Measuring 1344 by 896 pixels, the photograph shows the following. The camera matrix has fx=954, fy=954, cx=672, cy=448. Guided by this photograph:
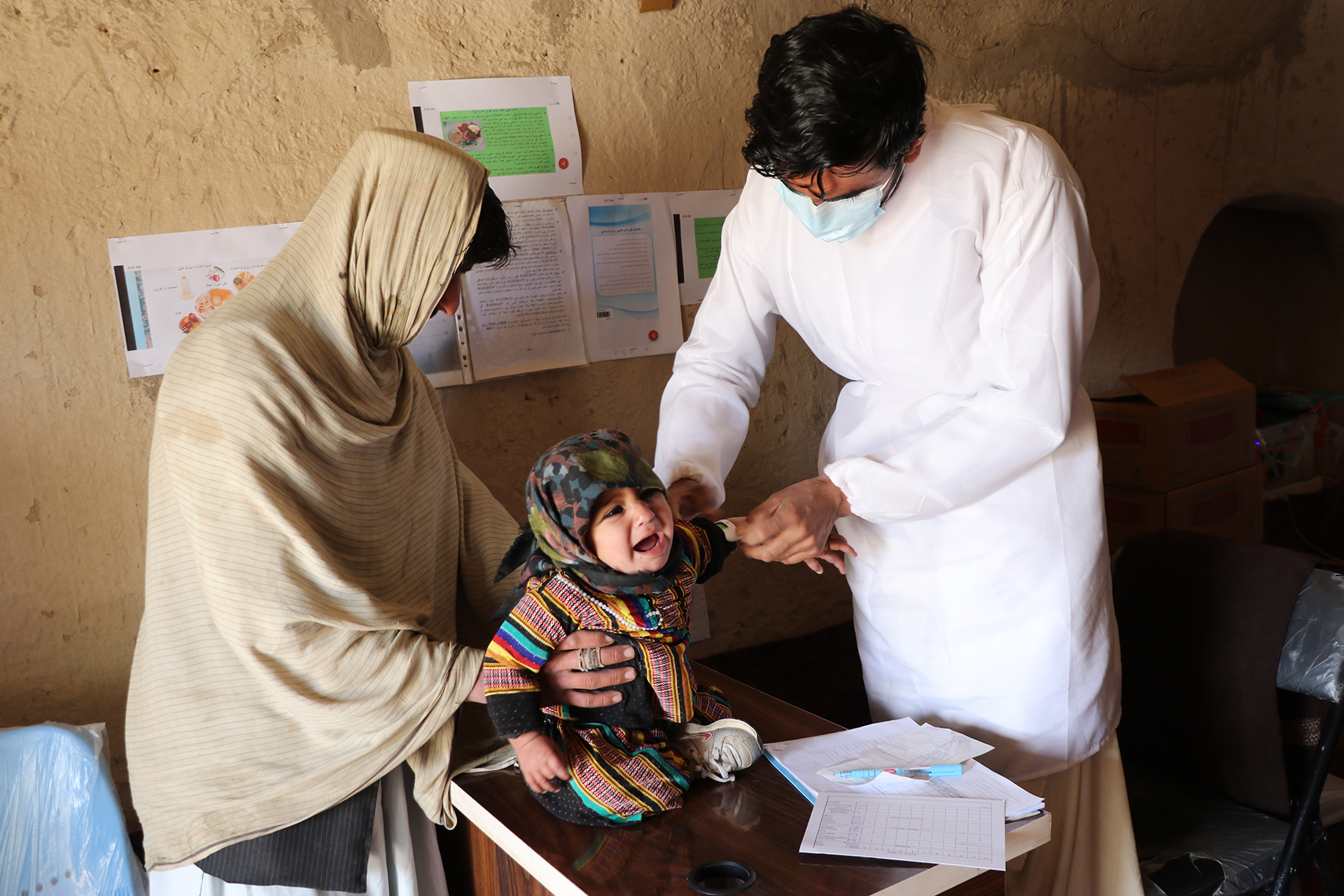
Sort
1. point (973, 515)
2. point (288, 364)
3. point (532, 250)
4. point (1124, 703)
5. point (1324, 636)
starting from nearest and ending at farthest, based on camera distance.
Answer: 1. point (288, 364)
2. point (973, 515)
3. point (1324, 636)
4. point (1124, 703)
5. point (532, 250)

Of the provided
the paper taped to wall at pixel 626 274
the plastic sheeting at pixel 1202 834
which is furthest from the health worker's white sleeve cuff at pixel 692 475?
the plastic sheeting at pixel 1202 834

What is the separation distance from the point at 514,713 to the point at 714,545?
1.32 feet

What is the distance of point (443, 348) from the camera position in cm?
208

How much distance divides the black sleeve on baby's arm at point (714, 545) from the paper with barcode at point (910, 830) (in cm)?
39

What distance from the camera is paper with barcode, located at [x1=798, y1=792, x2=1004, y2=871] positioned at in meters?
1.09

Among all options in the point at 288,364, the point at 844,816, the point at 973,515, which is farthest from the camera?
the point at 973,515

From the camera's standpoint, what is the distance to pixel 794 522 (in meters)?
1.42

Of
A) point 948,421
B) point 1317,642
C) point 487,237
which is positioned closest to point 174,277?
point 487,237

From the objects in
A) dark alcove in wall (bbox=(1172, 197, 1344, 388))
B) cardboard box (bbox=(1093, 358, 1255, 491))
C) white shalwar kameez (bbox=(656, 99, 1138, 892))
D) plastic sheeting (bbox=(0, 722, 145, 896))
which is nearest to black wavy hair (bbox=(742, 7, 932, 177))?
white shalwar kameez (bbox=(656, 99, 1138, 892))

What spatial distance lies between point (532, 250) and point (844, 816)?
1431 millimetres

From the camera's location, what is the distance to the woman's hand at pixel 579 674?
138 centimetres

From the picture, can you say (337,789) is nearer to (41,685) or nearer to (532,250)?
(41,685)

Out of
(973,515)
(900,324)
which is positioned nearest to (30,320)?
(900,324)

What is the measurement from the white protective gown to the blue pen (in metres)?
0.26
